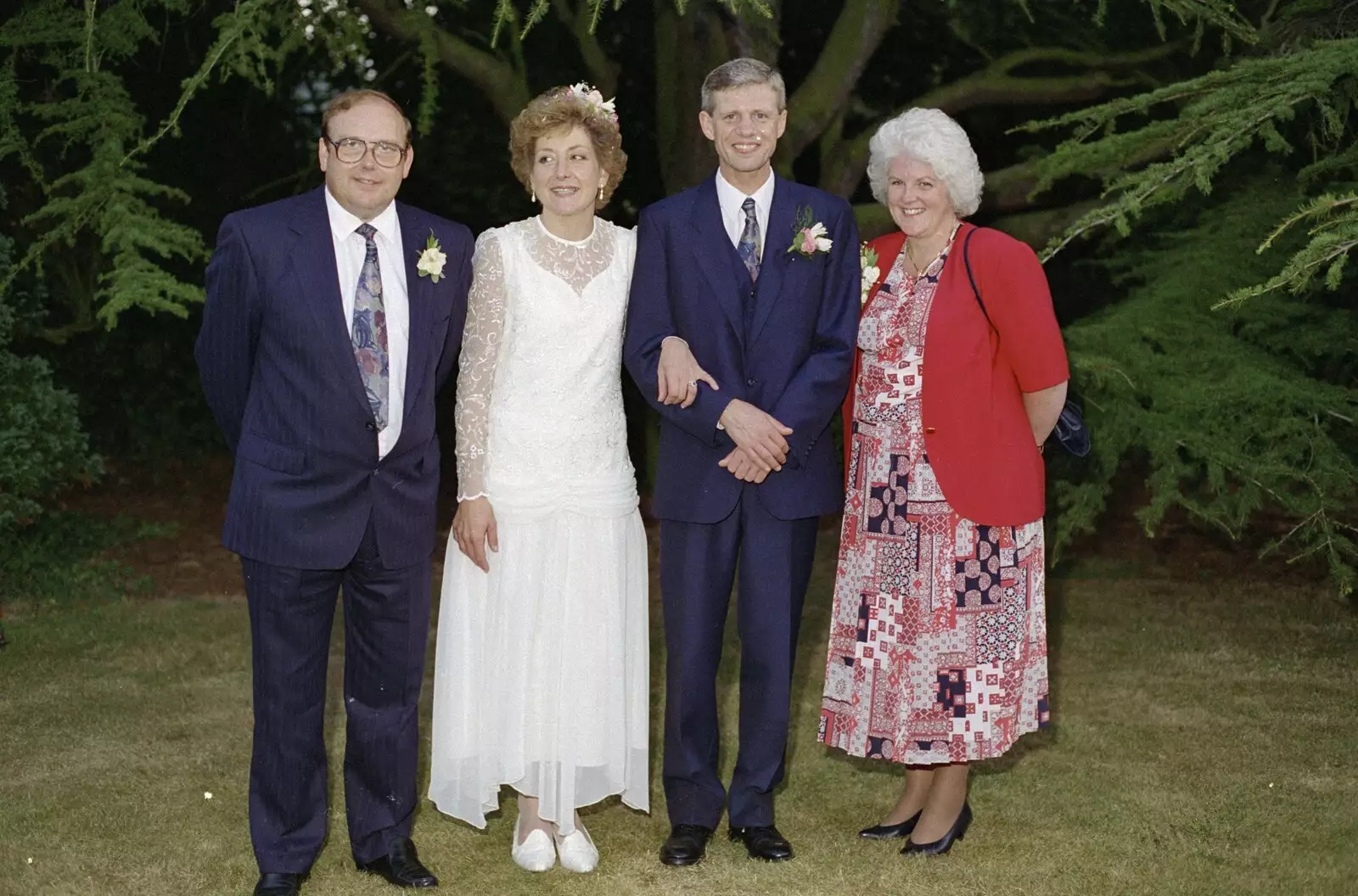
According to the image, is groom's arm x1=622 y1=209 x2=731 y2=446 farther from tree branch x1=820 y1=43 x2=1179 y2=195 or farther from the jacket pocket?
tree branch x1=820 y1=43 x2=1179 y2=195

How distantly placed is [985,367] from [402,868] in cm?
209

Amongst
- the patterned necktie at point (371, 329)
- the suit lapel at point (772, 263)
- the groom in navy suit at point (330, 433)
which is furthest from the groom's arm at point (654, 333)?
the patterned necktie at point (371, 329)

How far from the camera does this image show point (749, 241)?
4.33 meters

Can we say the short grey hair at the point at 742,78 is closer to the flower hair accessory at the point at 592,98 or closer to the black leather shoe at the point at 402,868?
the flower hair accessory at the point at 592,98

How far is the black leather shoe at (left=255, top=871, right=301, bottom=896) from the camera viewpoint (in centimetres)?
409

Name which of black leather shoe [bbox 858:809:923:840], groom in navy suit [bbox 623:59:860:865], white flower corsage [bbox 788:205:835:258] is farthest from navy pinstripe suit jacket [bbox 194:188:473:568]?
black leather shoe [bbox 858:809:923:840]

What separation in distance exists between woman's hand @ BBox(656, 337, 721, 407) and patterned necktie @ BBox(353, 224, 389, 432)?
0.72 metres

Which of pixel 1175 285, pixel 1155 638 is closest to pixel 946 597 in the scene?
pixel 1175 285

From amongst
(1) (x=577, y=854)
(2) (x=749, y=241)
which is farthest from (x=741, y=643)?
(2) (x=749, y=241)

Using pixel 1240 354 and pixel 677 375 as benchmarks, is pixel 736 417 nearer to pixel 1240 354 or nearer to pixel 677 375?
pixel 677 375

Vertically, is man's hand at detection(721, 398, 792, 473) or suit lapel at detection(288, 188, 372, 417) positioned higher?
suit lapel at detection(288, 188, 372, 417)

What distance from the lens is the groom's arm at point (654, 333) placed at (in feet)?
13.7

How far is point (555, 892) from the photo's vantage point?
167 inches

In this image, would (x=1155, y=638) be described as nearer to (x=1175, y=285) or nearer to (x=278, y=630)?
(x=1175, y=285)
